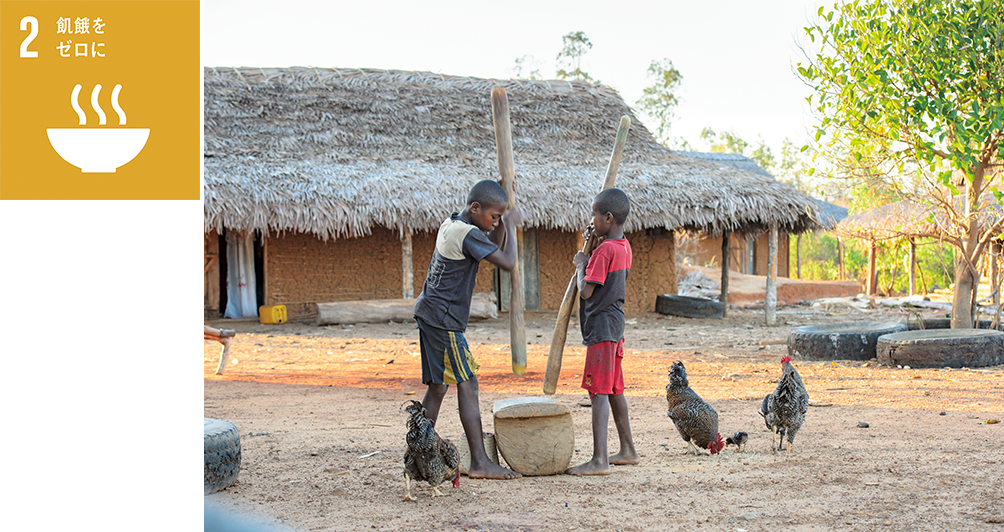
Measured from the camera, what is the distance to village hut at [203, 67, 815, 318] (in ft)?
42.1

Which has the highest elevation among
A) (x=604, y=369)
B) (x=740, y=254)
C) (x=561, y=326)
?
(x=740, y=254)

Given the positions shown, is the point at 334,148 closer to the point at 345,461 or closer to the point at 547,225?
the point at 547,225

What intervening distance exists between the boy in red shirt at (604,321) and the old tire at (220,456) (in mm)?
1620

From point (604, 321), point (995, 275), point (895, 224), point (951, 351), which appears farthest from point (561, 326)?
point (995, 275)

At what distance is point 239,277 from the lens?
565 inches

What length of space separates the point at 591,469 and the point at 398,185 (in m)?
9.97

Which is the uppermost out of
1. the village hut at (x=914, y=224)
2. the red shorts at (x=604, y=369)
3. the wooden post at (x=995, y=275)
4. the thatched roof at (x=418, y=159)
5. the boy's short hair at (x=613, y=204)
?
the thatched roof at (x=418, y=159)

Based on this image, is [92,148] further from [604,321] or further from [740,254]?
[740,254]

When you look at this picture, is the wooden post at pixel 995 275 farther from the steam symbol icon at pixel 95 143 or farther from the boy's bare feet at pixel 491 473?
the steam symbol icon at pixel 95 143

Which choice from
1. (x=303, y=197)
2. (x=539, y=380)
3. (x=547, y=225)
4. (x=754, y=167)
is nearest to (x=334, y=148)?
(x=303, y=197)

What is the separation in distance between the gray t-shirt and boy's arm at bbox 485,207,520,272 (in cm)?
7

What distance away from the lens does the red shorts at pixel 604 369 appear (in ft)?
12.3

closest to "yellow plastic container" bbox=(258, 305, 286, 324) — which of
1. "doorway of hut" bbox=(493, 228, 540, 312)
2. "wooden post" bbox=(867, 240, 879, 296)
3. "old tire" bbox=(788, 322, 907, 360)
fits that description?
"doorway of hut" bbox=(493, 228, 540, 312)

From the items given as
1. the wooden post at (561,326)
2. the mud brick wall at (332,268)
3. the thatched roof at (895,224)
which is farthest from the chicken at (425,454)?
the mud brick wall at (332,268)
